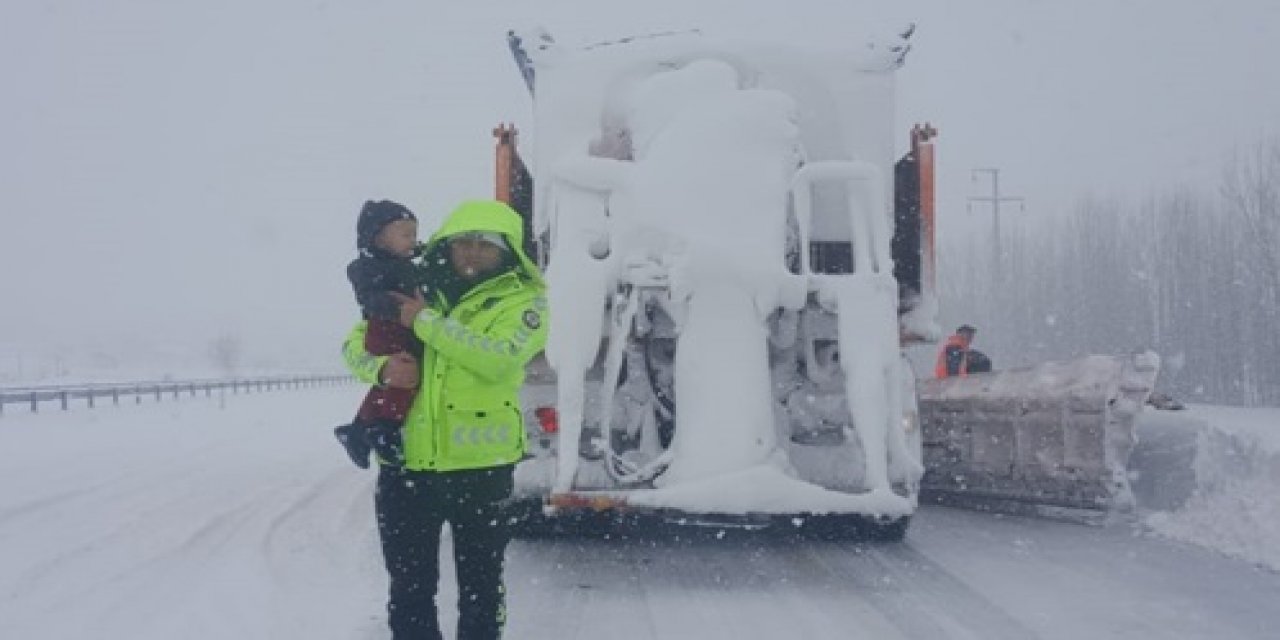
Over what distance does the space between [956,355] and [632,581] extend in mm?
6770

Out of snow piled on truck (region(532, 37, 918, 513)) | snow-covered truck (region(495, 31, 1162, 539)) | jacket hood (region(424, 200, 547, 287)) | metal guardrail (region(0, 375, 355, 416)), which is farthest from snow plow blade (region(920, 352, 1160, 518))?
metal guardrail (region(0, 375, 355, 416))

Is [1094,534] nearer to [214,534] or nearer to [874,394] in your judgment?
[874,394]

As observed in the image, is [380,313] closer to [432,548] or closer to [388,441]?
[388,441]

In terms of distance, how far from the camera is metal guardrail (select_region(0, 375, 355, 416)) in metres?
22.0

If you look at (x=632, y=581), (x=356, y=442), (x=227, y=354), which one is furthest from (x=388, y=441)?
(x=227, y=354)

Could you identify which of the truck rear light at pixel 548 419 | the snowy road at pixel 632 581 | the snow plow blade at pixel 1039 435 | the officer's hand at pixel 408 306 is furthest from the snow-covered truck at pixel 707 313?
the officer's hand at pixel 408 306

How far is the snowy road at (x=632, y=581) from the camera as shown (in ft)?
14.8

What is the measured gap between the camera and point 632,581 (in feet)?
18.2

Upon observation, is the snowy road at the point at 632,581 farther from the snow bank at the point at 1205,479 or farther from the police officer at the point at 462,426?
the police officer at the point at 462,426

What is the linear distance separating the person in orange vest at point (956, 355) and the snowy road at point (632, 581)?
3.61m

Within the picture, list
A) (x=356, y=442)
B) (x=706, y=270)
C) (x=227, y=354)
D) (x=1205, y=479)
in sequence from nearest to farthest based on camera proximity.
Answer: (x=356, y=442), (x=706, y=270), (x=1205, y=479), (x=227, y=354)

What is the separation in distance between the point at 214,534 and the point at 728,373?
3624mm

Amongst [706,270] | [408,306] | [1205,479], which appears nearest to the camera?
[408,306]

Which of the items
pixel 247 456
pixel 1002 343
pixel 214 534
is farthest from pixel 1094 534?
pixel 1002 343
